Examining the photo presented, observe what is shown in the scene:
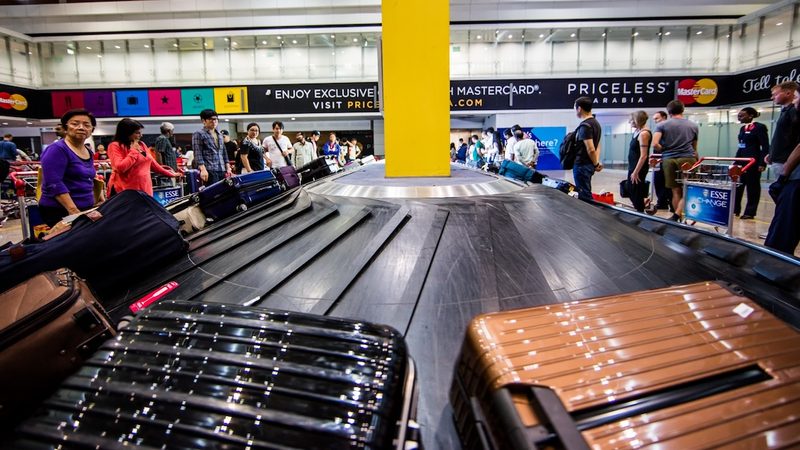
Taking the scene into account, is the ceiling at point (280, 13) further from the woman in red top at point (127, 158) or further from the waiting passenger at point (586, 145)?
the woman in red top at point (127, 158)

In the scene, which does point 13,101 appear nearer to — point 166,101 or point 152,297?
point 166,101

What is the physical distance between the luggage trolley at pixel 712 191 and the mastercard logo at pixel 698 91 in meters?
12.5

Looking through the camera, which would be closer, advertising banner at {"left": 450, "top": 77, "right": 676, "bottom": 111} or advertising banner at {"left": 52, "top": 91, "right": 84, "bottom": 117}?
advertising banner at {"left": 450, "top": 77, "right": 676, "bottom": 111}

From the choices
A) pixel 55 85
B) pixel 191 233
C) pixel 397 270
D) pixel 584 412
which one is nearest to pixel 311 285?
pixel 397 270

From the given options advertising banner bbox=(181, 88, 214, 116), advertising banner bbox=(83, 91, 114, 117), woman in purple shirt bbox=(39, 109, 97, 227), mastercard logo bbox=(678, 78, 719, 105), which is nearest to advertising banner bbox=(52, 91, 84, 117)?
advertising banner bbox=(83, 91, 114, 117)

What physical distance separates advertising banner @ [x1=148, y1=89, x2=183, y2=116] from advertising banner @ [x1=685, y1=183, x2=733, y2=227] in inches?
680

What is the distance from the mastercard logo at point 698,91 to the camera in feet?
52.1

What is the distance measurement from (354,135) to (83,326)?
21463mm

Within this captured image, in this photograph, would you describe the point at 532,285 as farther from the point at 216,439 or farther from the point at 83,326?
the point at 83,326

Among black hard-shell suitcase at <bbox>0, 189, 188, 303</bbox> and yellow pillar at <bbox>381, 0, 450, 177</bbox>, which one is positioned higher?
yellow pillar at <bbox>381, 0, 450, 177</bbox>

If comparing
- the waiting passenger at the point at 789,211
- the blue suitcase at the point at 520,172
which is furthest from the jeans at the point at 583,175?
the waiting passenger at the point at 789,211

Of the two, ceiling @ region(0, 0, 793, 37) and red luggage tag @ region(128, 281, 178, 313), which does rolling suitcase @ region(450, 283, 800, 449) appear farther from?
ceiling @ region(0, 0, 793, 37)

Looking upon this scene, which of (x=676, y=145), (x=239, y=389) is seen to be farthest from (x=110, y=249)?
(x=676, y=145)

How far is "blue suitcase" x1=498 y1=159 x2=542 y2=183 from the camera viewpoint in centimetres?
424
